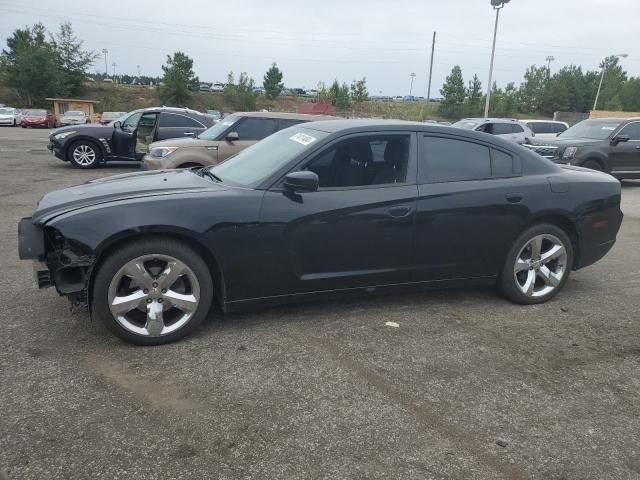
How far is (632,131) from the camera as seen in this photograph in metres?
12.7

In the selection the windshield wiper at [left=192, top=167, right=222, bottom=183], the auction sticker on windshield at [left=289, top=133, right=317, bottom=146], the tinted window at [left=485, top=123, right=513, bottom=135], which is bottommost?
the windshield wiper at [left=192, top=167, right=222, bottom=183]

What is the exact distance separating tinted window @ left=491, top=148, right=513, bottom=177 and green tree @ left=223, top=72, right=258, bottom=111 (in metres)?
63.7

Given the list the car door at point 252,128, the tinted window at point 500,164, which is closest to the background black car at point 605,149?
the car door at point 252,128

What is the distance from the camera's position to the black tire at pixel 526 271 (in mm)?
4461

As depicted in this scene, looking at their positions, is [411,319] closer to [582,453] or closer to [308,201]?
[308,201]

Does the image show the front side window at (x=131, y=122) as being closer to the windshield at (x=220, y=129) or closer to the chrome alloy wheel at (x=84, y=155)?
the chrome alloy wheel at (x=84, y=155)

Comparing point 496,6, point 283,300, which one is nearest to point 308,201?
point 283,300

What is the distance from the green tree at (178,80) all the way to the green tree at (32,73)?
11840 millimetres

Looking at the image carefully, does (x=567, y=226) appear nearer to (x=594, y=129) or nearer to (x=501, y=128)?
(x=594, y=129)

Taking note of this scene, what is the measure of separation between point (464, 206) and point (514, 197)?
0.49 meters

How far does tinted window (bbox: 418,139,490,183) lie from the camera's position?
4191 mm

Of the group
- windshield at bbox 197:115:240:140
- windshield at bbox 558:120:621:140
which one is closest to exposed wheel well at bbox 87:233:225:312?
windshield at bbox 197:115:240:140

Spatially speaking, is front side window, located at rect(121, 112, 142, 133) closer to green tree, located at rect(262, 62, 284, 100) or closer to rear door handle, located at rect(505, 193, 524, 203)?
rear door handle, located at rect(505, 193, 524, 203)

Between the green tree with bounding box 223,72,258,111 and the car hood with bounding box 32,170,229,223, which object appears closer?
the car hood with bounding box 32,170,229,223
